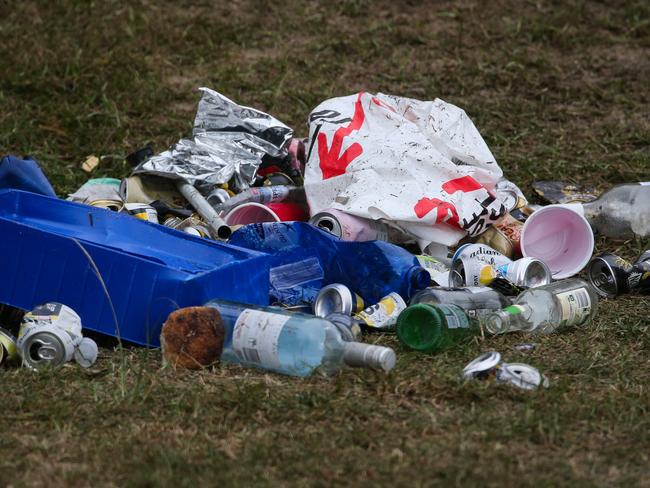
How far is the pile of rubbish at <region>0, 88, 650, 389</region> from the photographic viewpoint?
10.2 feet

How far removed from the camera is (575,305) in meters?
3.52

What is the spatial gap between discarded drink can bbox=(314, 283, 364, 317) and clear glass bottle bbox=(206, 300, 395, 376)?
41 centimetres

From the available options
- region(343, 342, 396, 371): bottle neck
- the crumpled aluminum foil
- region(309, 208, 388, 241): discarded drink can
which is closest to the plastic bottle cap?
region(343, 342, 396, 371): bottle neck

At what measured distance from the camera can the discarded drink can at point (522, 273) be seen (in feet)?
12.1

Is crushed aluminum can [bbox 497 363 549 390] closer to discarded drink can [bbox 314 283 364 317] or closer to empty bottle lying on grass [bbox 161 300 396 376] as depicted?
empty bottle lying on grass [bbox 161 300 396 376]

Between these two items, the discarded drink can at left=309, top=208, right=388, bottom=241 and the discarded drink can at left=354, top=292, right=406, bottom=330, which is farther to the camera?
the discarded drink can at left=309, top=208, right=388, bottom=241

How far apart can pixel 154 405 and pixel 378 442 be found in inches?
25.2

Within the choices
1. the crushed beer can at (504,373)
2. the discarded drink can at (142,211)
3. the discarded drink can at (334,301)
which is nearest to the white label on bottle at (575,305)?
the crushed beer can at (504,373)

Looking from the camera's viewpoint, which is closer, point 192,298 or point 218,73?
point 192,298

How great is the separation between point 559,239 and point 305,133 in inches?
68.8

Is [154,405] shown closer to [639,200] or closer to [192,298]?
[192,298]

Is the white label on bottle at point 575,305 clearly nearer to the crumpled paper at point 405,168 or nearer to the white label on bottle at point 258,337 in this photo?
the crumpled paper at point 405,168

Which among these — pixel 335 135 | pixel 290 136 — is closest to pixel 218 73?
pixel 290 136

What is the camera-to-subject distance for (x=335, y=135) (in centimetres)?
434
